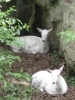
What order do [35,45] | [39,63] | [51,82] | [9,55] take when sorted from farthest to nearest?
[35,45] < [39,63] < [51,82] < [9,55]

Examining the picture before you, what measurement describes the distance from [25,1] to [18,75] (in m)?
7.72

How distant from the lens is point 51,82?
7.81 meters

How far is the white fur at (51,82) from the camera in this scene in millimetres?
7465

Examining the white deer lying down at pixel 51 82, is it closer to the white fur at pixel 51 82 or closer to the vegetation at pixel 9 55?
the white fur at pixel 51 82

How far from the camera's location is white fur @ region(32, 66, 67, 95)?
7.46 metres

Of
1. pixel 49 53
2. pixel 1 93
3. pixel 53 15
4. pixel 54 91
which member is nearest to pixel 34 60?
pixel 49 53

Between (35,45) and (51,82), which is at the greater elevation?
(35,45)

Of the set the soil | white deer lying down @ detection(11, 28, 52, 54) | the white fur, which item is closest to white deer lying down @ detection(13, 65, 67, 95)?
the white fur

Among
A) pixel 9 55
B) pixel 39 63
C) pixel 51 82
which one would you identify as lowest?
pixel 9 55

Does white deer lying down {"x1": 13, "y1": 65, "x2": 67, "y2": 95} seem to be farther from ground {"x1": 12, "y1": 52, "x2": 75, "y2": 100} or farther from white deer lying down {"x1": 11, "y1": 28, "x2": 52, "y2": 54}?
white deer lying down {"x1": 11, "y1": 28, "x2": 52, "y2": 54}

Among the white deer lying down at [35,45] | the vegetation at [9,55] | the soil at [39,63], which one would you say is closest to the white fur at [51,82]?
the soil at [39,63]

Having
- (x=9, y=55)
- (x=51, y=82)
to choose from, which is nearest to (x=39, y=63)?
(x=51, y=82)

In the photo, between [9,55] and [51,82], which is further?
[51,82]

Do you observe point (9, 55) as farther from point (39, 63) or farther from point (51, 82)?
point (39, 63)
